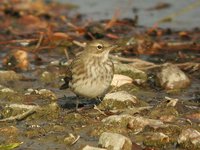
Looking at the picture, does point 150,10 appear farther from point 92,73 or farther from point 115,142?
point 115,142

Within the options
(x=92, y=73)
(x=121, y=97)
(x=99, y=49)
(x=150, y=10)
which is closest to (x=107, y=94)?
(x=121, y=97)

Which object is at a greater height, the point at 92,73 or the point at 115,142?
the point at 92,73

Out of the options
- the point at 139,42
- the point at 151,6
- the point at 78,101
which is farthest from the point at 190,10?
the point at 78,101

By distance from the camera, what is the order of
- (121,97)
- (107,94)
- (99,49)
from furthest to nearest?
(99,49) < (107,94) < (121,97)

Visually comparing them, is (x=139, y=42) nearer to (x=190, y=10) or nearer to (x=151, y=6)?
(x=190, y=10)

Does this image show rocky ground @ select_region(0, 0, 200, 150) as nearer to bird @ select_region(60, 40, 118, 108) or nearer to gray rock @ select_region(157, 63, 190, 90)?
gray rock @ select_region(157, 63, 190, 90)
